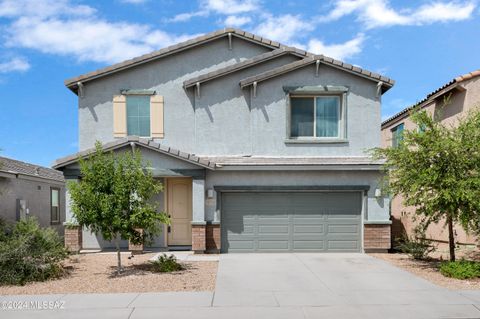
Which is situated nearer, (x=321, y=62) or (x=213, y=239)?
(x=213, y=239)

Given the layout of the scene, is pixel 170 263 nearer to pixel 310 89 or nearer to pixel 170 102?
pixel 170 102

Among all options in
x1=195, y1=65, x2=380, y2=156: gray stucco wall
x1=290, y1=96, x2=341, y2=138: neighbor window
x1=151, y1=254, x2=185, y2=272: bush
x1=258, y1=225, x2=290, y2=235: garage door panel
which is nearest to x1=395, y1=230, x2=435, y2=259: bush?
x1=195, y1=65, x2=380, y2=156: gray stucco wall

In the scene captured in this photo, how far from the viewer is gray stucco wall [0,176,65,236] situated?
16.5 metres

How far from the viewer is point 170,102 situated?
50.9ft

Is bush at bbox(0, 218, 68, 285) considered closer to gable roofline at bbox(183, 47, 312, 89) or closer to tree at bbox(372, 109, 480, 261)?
gable roofline at bbox(183, 47, 312, 89)

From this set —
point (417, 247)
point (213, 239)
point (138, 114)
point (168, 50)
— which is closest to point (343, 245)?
point (417, 247)

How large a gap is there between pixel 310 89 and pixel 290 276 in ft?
23.9

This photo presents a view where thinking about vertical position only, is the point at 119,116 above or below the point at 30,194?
above

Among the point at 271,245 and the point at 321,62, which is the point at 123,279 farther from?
the point at 321,62

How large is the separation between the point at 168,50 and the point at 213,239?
7.56m

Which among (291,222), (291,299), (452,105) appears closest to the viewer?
(291,299)

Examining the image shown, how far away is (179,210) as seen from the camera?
48.6 ft

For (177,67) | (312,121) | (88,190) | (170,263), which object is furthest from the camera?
(177,67)

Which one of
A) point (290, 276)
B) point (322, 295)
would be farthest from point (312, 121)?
point (322, 295)
